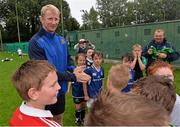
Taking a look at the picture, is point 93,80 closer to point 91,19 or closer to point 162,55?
point 162,55

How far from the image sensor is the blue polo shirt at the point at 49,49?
160 inches

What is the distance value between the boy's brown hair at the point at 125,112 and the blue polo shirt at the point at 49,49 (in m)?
2.72

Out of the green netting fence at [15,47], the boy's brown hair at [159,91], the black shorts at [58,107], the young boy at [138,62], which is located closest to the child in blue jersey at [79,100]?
the young boy at [138,62]

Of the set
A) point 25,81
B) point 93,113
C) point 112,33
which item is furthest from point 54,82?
point 112,33

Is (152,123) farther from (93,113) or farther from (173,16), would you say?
(173,16)

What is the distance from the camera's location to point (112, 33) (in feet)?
65.6

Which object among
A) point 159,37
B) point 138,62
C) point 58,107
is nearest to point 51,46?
point 58,107

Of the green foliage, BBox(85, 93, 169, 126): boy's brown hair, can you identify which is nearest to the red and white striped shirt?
BBox(85, 93, 169, 126): boy's brown hair

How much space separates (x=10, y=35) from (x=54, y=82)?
204 feet

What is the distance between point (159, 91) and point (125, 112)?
948mm

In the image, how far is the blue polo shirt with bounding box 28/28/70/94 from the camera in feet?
13.3

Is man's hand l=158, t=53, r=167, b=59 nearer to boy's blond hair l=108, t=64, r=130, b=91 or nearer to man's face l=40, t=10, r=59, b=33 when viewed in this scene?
boy's blond hair l=108, t=64, r=130, b=91

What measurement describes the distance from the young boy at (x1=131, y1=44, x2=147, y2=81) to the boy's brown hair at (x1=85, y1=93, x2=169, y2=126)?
18.4ft

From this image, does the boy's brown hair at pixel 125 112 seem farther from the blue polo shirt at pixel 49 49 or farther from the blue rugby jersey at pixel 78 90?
the blue rugby jersey at pixel 78 90
